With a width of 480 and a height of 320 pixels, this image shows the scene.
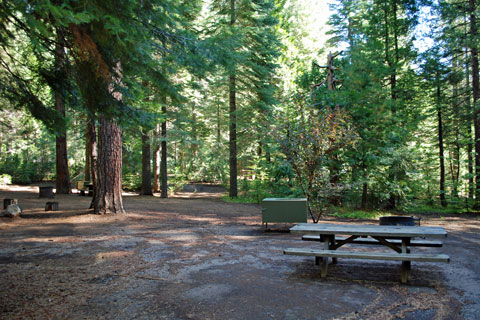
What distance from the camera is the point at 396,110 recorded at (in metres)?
13.9

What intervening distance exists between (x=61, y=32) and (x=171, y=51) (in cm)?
174

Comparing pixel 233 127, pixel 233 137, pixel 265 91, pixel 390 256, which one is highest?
pixel 265 91

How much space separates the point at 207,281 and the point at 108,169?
20.5 ft

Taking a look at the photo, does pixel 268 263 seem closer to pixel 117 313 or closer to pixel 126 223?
pixel 117 313

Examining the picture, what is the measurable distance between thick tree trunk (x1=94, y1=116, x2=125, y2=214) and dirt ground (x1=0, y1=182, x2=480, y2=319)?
211 cm

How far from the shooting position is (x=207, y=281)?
4.42 meters

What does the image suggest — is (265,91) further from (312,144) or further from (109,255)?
(109,255)

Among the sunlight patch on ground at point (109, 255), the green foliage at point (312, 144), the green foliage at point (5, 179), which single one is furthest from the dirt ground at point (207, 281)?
the green foliage at point (5, 179)

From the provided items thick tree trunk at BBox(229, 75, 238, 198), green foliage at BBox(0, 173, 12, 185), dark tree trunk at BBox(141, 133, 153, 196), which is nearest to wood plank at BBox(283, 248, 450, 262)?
thick tree trunk at BBox(229, 75, 238, 198)

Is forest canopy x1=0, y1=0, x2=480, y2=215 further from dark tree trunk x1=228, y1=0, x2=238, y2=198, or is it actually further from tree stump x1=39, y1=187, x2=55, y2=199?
tree stump x1=39, y1=187, x2=55, y2=199

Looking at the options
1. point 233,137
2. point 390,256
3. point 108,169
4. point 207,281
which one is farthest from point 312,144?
point 233,137

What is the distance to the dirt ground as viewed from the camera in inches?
136

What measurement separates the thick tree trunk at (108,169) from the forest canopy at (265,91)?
30mm

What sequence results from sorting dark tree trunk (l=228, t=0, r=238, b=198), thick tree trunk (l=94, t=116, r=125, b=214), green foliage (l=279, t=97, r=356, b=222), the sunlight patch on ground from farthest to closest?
dark tree trunk (l=228, t=0, r=238, b=198) → thick tree trunk (l=94, t=116, r=125, b=214) → green foliage (l=279, t=97, r=356, b=222) → the sunlight patch on ground
